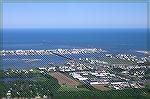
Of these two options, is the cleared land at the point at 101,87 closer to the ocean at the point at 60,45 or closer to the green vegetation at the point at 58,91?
the green vegetation at the point at 58,91

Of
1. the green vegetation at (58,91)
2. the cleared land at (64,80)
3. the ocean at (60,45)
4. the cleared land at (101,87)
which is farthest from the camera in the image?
the ocean at (60,45)

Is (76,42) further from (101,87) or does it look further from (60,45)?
(101,87)

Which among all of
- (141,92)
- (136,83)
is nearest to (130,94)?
(141,92)

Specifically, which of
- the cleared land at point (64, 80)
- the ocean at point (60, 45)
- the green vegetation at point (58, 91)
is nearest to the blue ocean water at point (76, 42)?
the ocean at point (60, 45)

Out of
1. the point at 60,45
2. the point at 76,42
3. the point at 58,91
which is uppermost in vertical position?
the point at 76,42

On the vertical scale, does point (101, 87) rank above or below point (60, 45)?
below

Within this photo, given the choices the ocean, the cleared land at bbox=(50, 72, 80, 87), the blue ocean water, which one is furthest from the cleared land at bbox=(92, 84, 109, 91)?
the blue ocean water

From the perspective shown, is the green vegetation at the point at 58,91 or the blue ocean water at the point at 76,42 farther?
the blue ocean water at the point at 76,42

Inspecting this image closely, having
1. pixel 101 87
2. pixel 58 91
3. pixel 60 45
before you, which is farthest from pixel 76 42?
pixel 58 91

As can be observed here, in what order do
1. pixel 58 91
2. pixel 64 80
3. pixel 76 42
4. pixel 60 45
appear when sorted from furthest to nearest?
pixel 76 42, pixel 60 45, pixel 64 80, pixel 58 91

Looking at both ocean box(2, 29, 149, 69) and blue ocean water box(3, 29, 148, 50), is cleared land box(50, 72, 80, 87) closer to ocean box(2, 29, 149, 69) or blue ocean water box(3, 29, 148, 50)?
ocean box(2, 29, 149, 69)
